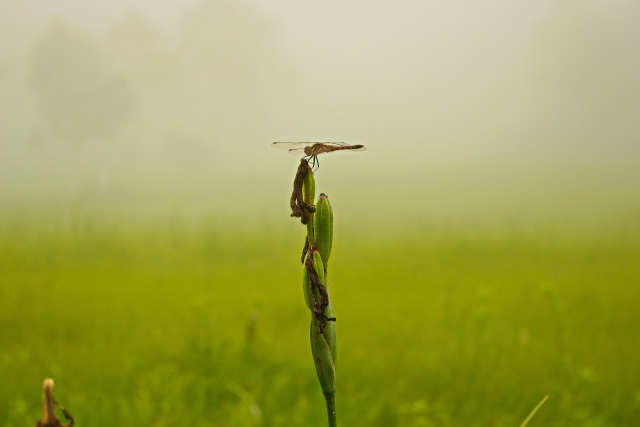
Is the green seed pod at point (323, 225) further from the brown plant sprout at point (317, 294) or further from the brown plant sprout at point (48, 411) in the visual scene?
Answer: the brown plant sprout at point (48, 411)

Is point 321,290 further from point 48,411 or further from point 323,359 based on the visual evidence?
point 48,411

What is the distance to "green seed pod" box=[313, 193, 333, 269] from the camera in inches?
11.5

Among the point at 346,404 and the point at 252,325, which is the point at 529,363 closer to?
the point at 346,404

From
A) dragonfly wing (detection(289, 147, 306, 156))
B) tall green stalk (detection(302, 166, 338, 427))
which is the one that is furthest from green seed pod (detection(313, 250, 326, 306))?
dragonfly wing (detection(289, 147, 306, 156))

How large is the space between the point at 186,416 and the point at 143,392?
5.9 inches

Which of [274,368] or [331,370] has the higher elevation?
[331,370]

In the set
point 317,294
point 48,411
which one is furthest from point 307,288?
point 48,411

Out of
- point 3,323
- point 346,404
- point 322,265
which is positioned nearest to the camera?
point 322,265

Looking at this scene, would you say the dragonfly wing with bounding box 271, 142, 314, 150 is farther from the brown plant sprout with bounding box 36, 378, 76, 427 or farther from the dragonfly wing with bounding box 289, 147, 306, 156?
the brown plant sprout with bounding box 36, 378, 76, 427

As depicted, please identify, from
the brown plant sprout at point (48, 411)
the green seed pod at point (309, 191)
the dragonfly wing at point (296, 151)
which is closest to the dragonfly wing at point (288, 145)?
the dragonfly wing at point (296, 151)

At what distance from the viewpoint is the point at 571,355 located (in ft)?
4.91

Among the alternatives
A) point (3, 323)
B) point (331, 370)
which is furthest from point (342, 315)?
point (331, 370)

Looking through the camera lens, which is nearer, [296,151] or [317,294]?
[317,294]

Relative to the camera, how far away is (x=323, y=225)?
0.29 metres
